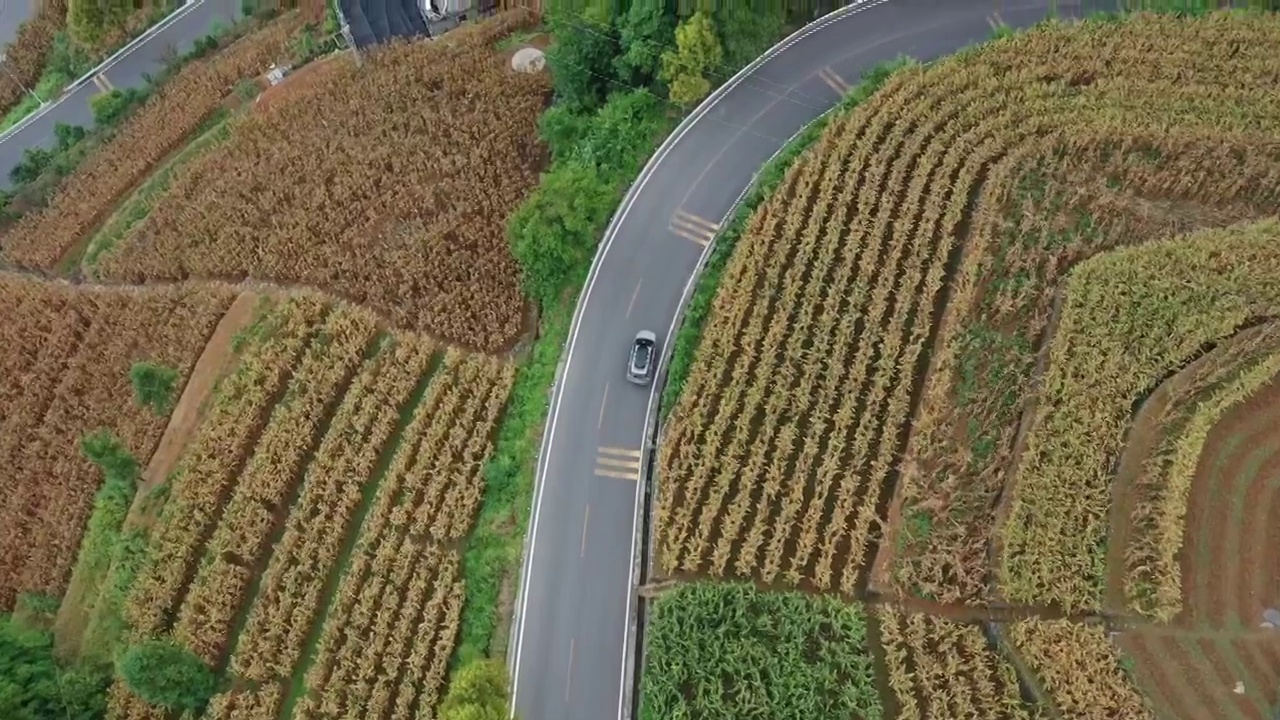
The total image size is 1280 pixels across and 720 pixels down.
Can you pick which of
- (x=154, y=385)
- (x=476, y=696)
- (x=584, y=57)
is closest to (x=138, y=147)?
(x=154, y=385)

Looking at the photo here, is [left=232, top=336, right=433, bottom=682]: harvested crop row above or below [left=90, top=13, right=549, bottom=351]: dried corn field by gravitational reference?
below

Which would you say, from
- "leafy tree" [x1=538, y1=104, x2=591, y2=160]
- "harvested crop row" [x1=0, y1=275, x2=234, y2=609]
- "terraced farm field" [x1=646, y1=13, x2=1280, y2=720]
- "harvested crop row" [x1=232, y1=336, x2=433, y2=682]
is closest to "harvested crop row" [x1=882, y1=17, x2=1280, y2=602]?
"terraced farm field" [x1=646, y1=13, x2=1280, y2=720]

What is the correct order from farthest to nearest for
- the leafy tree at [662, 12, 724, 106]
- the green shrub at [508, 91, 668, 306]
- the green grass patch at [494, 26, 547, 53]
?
the green grass patch at [494, 26, 547, 53], the leafy tree at [662, 12, 724, 106], the green shrub at [508, 91, 668, 306]

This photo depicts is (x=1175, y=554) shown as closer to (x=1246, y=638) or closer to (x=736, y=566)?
(x=1246, y=638)

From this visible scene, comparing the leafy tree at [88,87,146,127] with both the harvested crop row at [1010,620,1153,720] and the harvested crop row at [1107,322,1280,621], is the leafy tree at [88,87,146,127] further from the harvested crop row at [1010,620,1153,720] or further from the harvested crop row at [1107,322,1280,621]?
the harvested crop row at [1107,322,1280,621]

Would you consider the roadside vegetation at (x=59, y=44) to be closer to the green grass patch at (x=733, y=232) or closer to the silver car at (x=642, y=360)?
the green grass patch at (x=733, y=232)

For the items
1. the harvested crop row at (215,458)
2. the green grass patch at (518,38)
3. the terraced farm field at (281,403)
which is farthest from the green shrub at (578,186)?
the harvested crop row at (215,458)

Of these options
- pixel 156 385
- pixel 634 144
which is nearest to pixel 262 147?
pixel 156 385
